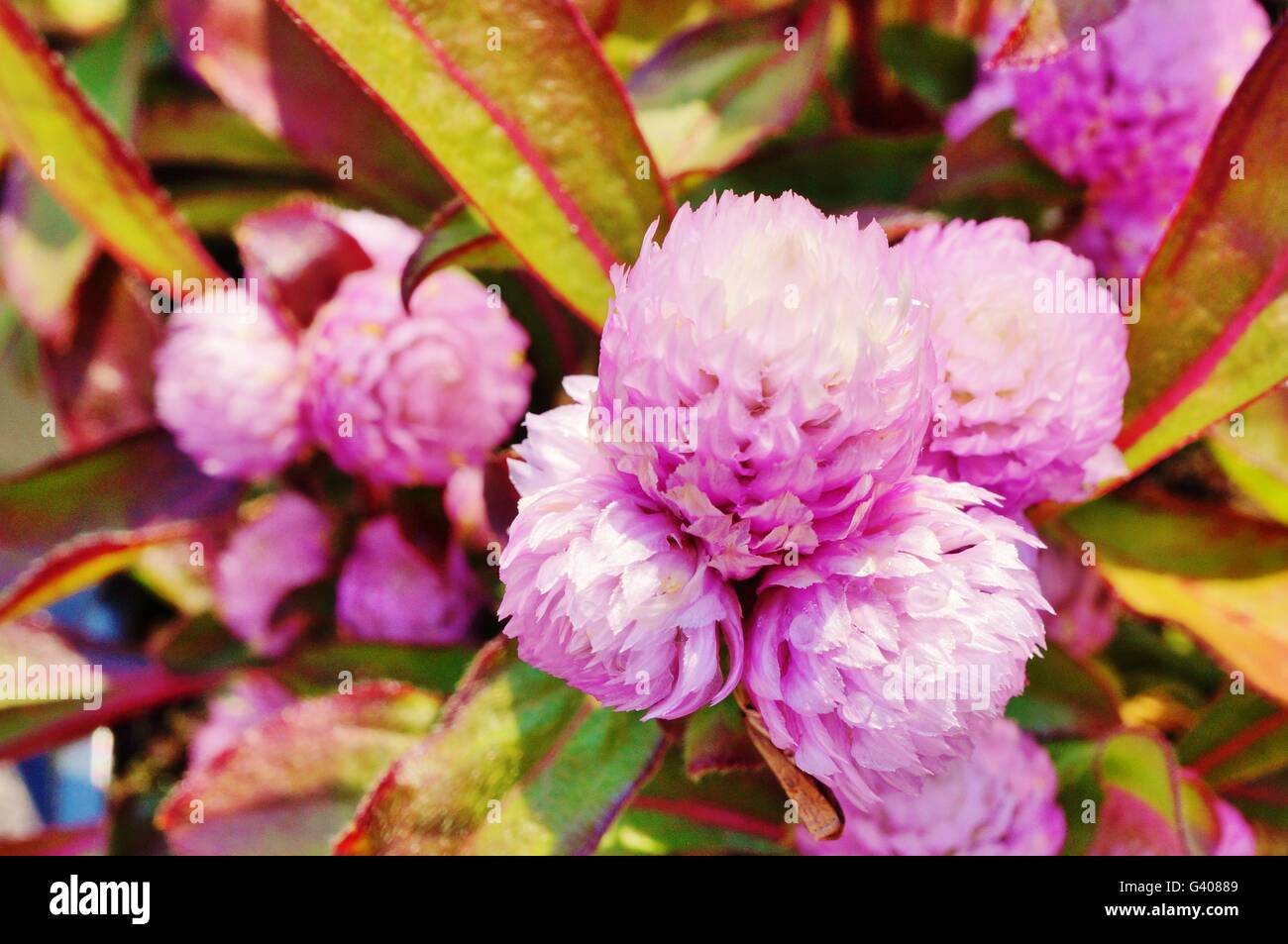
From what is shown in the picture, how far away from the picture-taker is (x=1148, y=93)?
2.34 feet

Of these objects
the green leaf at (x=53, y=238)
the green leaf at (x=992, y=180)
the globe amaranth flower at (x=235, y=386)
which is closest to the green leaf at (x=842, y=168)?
the green leaf at (x=992, y=180)

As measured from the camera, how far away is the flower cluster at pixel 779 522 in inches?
15.4

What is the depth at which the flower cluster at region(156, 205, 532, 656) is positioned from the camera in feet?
2.32

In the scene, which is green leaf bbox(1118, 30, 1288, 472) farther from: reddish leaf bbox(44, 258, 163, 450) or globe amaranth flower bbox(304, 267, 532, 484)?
reddish leaf bbox(44, 258, 163, 450)

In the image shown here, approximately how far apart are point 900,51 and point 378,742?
689 mm

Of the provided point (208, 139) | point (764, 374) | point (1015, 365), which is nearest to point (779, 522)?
point (764, 374)

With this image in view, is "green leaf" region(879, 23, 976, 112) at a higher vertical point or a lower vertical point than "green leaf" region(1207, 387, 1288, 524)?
higher

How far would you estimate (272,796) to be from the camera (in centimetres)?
71

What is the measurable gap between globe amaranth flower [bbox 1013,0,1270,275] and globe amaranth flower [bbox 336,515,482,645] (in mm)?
529

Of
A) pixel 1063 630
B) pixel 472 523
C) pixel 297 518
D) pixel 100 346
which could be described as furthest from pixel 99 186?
pixel 1063 630

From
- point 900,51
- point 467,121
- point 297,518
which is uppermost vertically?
point 900,51

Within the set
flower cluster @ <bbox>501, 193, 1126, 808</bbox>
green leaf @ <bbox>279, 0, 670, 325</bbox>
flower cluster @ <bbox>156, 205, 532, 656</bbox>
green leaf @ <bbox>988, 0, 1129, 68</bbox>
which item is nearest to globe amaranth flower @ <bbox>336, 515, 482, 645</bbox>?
flower cluster @ <bbox>156, 205, 532, 656</bbox>

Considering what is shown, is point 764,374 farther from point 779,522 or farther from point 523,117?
point 523,117

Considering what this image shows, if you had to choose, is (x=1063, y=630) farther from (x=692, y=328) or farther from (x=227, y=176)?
(x=227, y=176)
